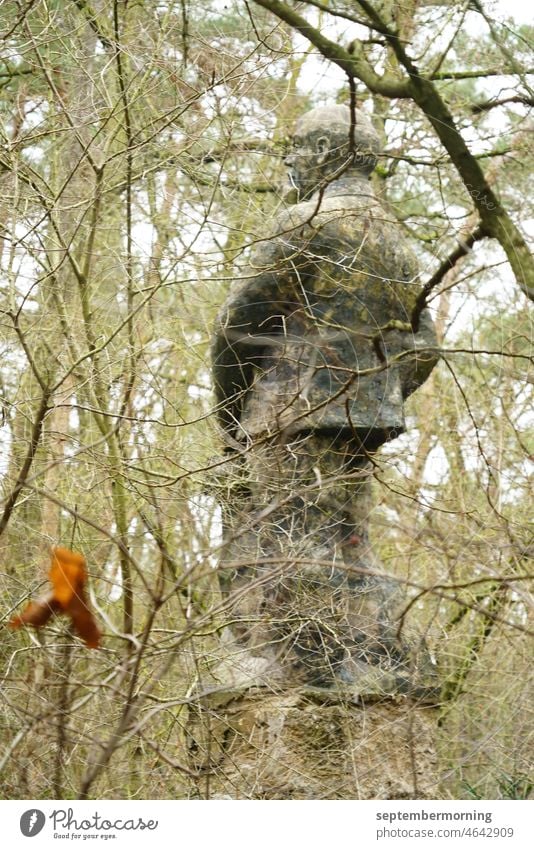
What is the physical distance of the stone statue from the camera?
4.82 meters

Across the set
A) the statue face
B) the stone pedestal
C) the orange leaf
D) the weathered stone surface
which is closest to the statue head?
the statue face

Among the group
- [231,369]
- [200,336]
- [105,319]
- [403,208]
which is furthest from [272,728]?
[403,208]

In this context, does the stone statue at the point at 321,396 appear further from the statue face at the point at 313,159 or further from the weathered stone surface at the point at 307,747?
the weathered stone surface at the point at 307,747

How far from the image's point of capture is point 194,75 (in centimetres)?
614

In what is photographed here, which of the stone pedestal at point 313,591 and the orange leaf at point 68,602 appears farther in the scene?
the stone pedestal at point 313,591

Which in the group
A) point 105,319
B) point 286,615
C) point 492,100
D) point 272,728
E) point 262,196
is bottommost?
point 272,728

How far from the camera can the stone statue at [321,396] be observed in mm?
4824

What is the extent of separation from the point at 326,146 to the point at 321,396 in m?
1.11

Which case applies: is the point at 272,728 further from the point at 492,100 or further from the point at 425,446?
the point at 425,446

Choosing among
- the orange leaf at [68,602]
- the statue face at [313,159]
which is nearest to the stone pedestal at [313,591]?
the statue face at [313,159]

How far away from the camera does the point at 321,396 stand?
508cm

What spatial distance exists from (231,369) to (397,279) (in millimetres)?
817
